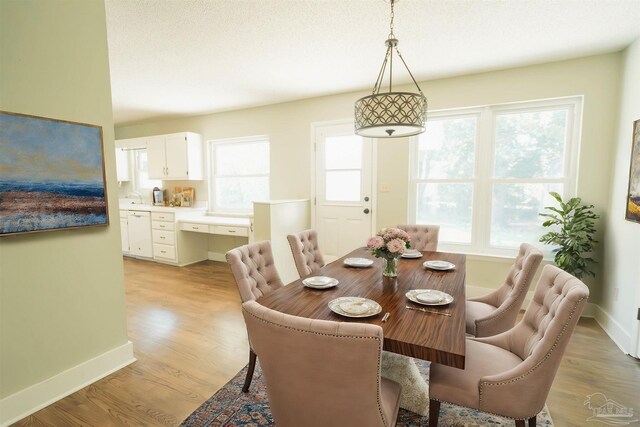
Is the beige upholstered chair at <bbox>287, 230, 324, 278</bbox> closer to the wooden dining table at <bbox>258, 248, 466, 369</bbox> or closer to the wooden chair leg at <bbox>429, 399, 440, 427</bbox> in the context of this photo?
the wooden dining table at <bbox>258, 248, 466, 369</bbox>

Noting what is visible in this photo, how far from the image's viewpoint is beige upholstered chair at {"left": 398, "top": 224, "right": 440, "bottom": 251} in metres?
3.08

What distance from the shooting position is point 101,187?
7.04 ft

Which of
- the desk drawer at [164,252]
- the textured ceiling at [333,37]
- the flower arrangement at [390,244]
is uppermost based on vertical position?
the textured ceiling at [333,37]

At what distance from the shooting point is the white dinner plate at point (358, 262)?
7.61 ft

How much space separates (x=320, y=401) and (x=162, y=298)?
3.31 meters

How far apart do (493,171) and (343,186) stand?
6.12 ft

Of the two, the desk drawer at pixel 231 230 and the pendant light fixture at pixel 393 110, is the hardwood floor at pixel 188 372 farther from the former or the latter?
the pendant light fixture at pixel 393 110

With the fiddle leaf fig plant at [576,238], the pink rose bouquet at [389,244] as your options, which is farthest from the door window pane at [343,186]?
the pink rose bouquet at [389,244]

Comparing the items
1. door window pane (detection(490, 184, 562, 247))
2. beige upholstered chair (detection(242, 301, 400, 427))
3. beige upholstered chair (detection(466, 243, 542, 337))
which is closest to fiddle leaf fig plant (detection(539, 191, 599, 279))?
door window pane (detection(490, 184, 562, 247))

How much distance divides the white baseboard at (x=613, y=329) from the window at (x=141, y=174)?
7086 mm

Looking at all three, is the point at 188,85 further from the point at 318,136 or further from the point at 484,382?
the point at 484,382

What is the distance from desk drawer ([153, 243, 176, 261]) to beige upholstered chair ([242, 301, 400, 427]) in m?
4.55

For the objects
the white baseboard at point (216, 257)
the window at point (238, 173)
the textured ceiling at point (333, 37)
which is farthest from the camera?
the white baseboard at point (216, 257)

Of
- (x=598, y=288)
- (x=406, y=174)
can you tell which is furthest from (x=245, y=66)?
(x=598, y=288)
